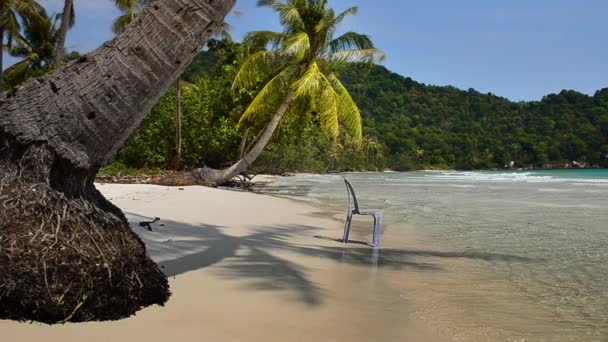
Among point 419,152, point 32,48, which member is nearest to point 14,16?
point 32,48

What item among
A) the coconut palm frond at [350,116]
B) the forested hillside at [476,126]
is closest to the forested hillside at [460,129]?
the forested hillside at [476,126]

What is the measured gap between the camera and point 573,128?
336 ft

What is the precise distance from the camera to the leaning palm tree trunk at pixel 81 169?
264 cm

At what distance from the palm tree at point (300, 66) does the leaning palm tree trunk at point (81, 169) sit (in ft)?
44.6

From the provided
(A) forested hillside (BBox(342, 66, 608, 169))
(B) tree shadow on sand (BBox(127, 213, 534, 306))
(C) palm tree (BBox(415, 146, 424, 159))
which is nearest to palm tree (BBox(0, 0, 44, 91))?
(B) tree shadow on sand (BBox(127, 213, 534, 306))

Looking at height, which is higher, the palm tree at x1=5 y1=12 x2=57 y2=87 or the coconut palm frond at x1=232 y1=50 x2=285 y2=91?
the palm tree at x1=5 y1=12 x2=57 y2=87

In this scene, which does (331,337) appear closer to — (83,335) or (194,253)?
(83,335)

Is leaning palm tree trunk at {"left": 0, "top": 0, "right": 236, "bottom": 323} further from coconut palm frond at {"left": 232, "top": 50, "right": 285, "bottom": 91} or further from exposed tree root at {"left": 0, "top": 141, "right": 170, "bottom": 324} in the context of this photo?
coconut palm frond at {"left": 232, "top": 50, "right": 285, "bottom": 91}

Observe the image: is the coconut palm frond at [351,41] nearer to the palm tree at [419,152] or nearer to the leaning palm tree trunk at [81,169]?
the leaning palm tree trunk at [81,169]

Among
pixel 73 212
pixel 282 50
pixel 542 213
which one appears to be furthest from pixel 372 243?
pixel 282 50

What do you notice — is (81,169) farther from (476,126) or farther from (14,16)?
(476,126)

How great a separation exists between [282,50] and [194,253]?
13227 mm

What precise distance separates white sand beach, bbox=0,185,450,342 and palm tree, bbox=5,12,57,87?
2748cm

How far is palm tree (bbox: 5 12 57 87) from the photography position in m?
29.5
